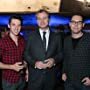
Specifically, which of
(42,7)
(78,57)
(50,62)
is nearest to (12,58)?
(50,62)

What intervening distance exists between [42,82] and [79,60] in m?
0.50

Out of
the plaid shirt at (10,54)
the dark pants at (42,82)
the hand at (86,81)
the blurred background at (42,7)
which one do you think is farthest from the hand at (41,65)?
the blurred background at (42,7)

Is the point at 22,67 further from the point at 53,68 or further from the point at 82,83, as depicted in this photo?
the point at 82,83

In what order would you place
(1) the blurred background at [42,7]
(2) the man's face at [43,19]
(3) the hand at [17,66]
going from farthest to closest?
(1) the blurred background at [42,7] < (2) the man's face at [43,19] < (3) the hand at [17,66]

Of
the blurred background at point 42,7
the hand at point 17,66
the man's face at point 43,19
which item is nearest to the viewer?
the hand at point 17,66

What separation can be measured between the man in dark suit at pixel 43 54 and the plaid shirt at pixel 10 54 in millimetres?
112

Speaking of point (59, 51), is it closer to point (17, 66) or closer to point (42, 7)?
point (17, 66)

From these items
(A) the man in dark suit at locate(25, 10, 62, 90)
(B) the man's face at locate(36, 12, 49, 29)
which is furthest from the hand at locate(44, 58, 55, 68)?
(B) the man's face at locate(36, 12, 49, 29)

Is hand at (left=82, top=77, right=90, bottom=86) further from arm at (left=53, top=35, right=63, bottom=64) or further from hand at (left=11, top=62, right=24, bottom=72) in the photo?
hand at (left=11, top=62, right=24, bottom=72)

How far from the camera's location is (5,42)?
9.29 ft

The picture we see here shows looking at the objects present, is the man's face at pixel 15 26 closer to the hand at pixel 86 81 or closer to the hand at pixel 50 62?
the hand at pixel 50 62

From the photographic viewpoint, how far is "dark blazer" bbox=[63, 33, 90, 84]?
2893 millimetres

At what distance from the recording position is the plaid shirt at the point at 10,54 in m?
2.83

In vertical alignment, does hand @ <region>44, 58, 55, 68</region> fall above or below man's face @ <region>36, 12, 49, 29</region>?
below
